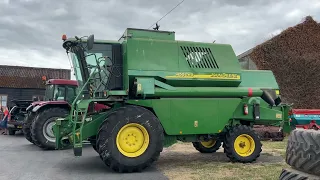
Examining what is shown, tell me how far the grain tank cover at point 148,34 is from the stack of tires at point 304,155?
5637 millimetres

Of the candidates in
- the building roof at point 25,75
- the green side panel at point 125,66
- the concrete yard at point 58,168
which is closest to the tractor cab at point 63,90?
the concrete yard at point 58,168

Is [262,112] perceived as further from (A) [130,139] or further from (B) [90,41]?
(B) [90,41]

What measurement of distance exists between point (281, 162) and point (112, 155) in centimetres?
441

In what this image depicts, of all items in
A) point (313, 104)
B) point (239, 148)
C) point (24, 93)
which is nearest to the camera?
point (239, 148)

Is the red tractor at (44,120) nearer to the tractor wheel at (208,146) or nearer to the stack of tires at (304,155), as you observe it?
the tractor wheel at (208,146)

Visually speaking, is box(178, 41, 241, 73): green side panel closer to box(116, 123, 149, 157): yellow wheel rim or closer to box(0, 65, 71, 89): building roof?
box(116, 123, 149, 157): yellow wheel rim

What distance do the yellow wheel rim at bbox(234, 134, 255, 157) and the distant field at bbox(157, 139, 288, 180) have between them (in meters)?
0.37

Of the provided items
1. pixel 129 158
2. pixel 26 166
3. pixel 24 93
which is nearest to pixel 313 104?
pixel 129 158

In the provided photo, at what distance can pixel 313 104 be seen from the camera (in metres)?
19.1

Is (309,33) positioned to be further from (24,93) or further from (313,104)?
(24,93)

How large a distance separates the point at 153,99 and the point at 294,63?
12950 mm

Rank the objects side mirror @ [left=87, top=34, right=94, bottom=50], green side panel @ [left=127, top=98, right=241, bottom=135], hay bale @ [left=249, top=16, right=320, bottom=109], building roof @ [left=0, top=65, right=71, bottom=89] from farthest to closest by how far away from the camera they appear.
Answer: building roof @ [left=0, top=65, right=71, bottom=89] < hay bale @ [left=249, top=16, right=320, bottom=109] < green side panel @ [left=127, top=98, right=241, bottom=135] < side mirror @ [left=87, top=34, right=94, bottom=50]

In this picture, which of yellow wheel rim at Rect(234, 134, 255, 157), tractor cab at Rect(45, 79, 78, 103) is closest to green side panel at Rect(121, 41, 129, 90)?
yellow wheel rim at Rect(234, 134, 255, 157)

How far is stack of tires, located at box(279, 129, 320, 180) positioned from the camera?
3762 mm
